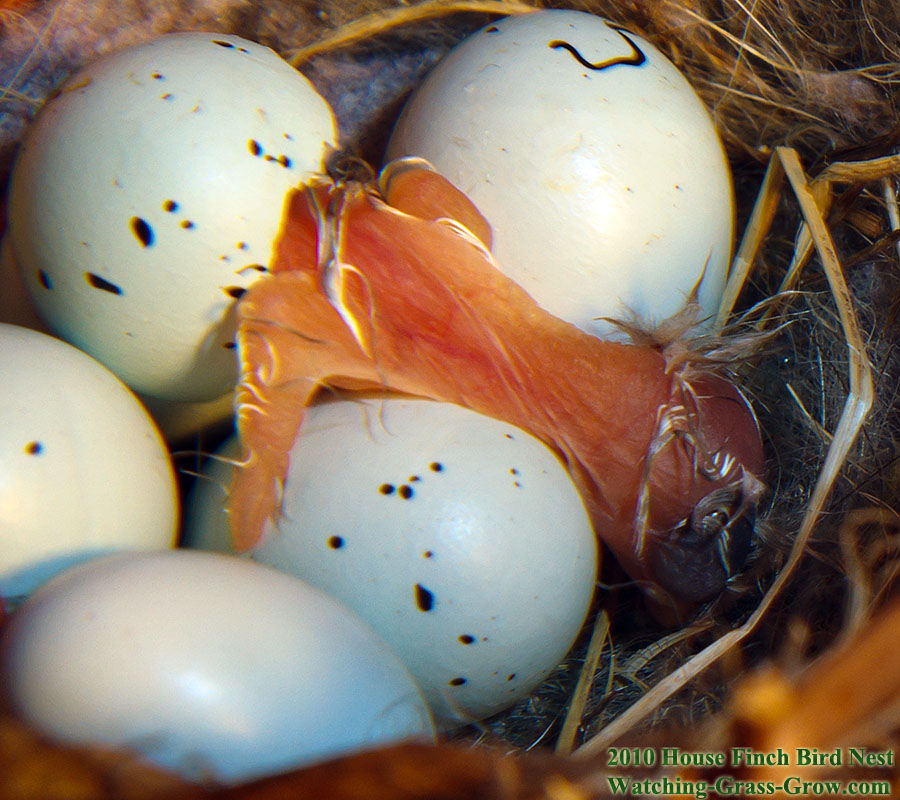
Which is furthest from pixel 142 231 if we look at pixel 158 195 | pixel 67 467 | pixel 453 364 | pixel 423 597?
pixel 423 597

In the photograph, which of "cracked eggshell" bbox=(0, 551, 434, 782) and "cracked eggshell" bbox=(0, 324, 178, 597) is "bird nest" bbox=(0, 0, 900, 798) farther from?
"cracked eggshell" bbox=(0, 324, 178, 597)

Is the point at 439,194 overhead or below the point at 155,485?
overhead

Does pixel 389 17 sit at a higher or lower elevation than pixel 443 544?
higher

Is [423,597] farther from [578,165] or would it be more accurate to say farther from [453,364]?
[578,165]

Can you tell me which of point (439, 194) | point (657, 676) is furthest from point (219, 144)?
point (657, 676)

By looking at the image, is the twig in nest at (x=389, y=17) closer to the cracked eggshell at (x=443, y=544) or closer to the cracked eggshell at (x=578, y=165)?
the cracked eggshell at (x=578, y=165)

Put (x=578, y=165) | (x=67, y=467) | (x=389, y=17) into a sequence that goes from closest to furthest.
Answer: (x=67, y=467), (x=578, y=165), (x=389, y=17)

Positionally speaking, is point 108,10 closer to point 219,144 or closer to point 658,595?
point 219,144

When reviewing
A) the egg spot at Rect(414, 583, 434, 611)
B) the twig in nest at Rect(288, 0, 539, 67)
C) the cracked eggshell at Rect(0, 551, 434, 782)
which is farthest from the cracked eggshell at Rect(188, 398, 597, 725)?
the twig in nest at Rect(288, 0, 539, 67)
